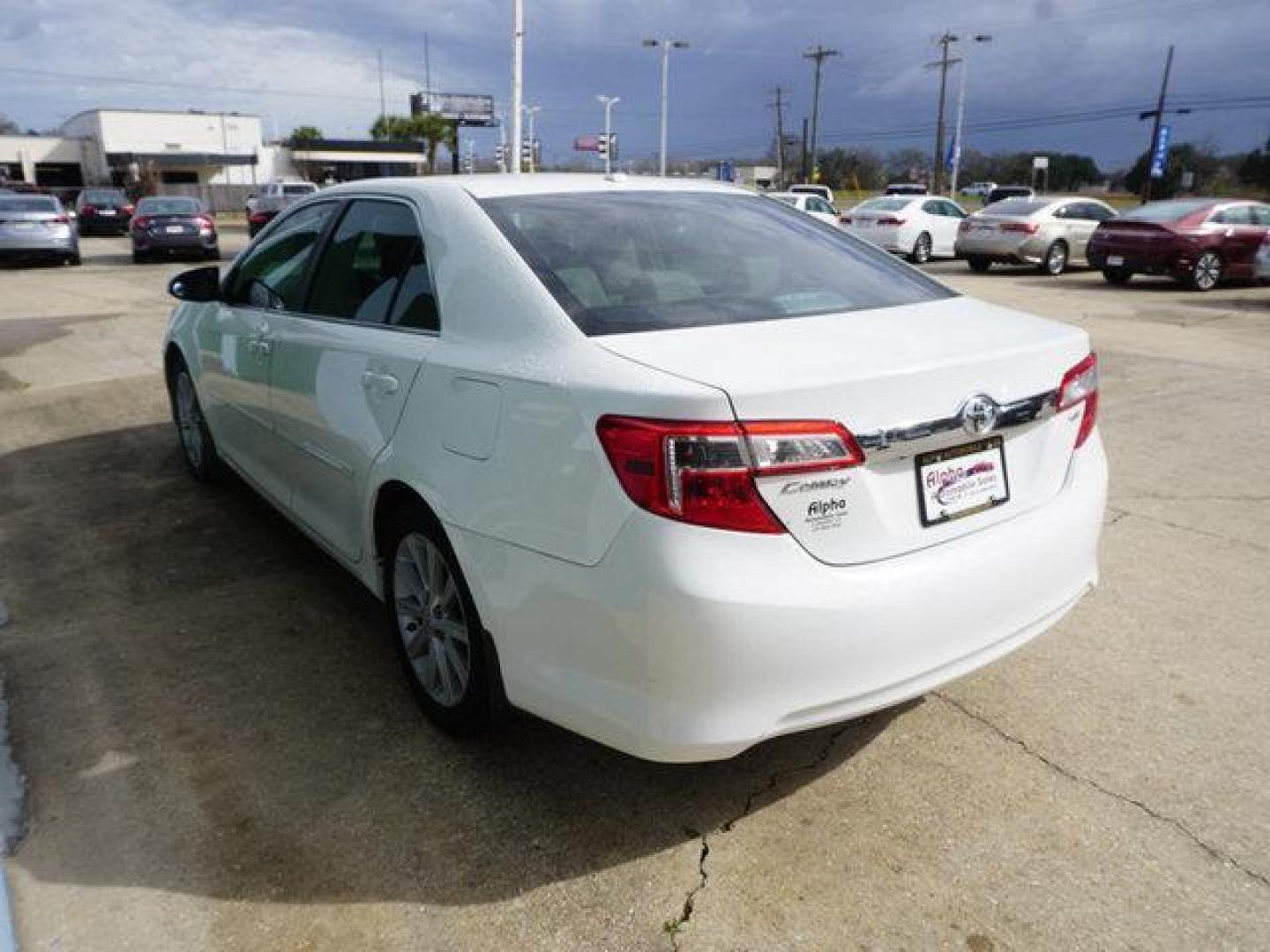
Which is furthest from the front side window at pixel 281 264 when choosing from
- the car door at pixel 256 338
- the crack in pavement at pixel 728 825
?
the crack in pavement at pixel 728 825

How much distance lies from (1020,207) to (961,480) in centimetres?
1935

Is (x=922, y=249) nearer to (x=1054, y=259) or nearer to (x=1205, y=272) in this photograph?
(x=1054, y=259)

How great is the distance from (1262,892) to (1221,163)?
82.6m

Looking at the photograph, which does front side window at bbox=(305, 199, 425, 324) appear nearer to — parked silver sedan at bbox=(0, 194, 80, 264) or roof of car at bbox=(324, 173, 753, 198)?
roof of car at bbox=(324, 173, 753, 198)

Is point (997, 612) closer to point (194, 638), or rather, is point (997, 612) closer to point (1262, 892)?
point (1262, 892)

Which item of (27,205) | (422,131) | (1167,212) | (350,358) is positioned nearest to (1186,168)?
(422,131)

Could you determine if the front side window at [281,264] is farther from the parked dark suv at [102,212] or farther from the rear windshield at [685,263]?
the parked dark suv at [102,212]

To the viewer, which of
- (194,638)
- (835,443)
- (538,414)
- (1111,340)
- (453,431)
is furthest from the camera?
(1111,340)

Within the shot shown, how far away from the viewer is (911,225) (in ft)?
71.8

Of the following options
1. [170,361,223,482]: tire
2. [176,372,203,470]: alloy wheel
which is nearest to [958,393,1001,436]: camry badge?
[170,361,223,482]: tire

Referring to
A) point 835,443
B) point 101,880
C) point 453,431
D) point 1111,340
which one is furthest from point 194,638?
point 1111,340

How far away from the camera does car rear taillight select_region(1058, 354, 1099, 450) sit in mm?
2727

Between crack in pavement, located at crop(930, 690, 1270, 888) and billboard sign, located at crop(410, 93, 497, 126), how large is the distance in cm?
9436

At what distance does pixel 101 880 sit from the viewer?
2494 mm
